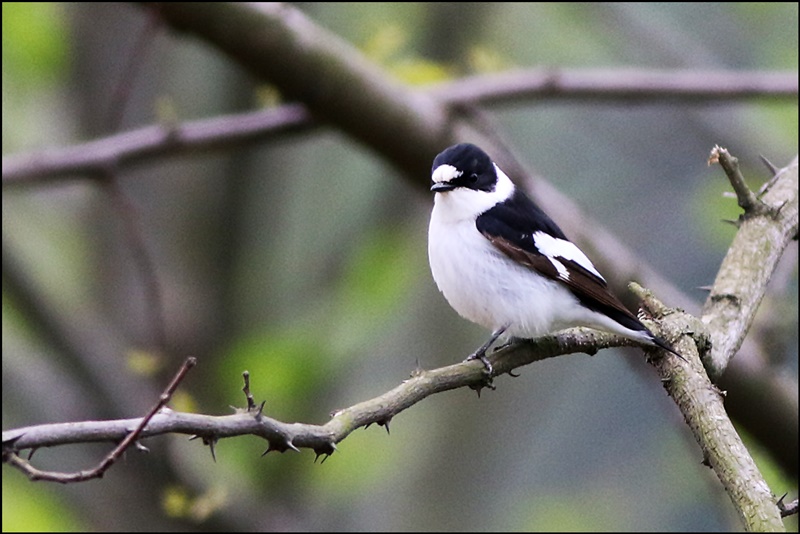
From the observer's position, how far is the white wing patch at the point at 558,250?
379cm

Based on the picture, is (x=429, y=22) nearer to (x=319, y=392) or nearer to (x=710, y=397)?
(x=319, y=392)

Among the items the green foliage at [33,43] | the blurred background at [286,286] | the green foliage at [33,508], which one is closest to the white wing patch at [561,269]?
the blurred background at [286,286]

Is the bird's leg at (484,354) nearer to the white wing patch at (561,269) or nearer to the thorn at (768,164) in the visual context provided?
the white wing patch at (561,269)

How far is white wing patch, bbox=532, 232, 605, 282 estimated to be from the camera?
12.4 ft

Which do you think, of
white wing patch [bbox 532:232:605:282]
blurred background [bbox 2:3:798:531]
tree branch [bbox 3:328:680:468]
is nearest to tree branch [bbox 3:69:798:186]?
blurred background [bbox 2:3:798:531]

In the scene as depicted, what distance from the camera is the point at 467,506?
7918 mm

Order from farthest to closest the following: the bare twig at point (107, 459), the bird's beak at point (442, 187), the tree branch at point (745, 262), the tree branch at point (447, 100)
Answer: the tree branch at point (447, 100) → the bird's beak at point (442, 187) → the tree branch at point (745, 262) → the bare twig at point (107, 459)

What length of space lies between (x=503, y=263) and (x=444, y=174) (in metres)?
0.41

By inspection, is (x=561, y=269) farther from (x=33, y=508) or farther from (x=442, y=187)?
(x=33, y=508)

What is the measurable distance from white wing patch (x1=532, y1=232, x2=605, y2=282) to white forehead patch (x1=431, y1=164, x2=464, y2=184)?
0.38 m

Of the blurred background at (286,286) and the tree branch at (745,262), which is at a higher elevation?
the blurred background at (286,286)

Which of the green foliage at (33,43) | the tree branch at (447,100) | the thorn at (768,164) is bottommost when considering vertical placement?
the thorn at (768,164)

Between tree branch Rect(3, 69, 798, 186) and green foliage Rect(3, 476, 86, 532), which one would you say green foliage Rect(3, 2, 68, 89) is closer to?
tree branch Rect(3, 69, 798, 186)

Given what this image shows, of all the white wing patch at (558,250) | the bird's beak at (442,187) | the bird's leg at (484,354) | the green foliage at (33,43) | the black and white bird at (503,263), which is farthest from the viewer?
the green foliage at (33,43)
